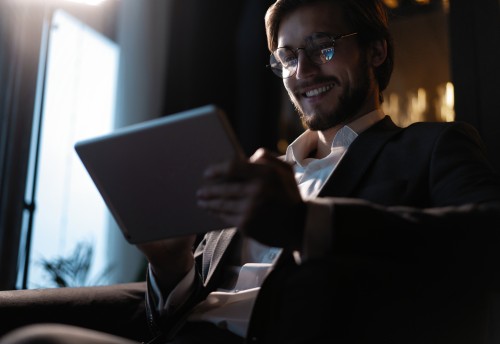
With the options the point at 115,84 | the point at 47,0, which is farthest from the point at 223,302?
the point at 115,84

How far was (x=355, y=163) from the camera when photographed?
1242 mm

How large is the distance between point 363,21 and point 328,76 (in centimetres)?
23

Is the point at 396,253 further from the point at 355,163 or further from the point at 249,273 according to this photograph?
the point at 249,273

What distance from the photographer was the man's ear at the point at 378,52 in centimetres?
169

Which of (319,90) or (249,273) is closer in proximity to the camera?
(249,273)

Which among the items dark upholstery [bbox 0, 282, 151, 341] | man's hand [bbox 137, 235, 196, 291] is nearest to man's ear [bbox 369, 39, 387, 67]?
man's hand [bbox 137, 235, 196, 291]

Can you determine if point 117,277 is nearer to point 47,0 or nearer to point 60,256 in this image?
point 60,256

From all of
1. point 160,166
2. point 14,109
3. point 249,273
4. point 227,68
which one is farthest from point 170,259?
point 227,68

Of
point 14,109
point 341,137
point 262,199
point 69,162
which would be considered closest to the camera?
point 262,199

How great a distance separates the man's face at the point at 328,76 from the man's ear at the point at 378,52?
0.06m

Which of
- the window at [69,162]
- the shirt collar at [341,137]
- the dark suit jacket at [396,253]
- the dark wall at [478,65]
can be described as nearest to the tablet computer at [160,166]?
the dark suit jacket at [396,253]

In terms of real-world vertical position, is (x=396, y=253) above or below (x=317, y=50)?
below

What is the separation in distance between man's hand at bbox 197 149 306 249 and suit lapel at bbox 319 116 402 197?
383mm

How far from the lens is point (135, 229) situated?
3.62 feet
